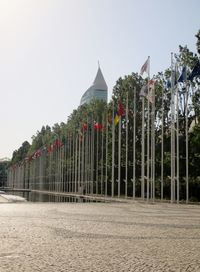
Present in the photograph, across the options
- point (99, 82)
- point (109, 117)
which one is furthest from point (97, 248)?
point (99, 82)

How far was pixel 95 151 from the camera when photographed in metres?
64.1

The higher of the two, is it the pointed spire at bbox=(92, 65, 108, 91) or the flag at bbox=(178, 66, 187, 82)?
the pointed spire at bbox=(92, 65, 108, 91)

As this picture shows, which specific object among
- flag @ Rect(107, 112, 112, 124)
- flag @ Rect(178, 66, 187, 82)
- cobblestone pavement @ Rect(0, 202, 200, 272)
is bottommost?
cobblestone pavement @ Rect(0, 202, 200, 272)

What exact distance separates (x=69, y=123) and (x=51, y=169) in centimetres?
1188

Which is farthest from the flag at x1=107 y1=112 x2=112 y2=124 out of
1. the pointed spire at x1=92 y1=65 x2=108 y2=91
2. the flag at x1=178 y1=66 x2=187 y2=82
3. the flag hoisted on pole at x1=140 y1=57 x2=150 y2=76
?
the pointed spire at x1=92 y1=65 x2=108 y2=91

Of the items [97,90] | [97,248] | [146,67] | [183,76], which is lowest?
[97,248]

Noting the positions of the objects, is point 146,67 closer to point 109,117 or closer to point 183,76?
point 183,76

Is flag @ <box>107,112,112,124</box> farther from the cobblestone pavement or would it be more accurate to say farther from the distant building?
the distant building

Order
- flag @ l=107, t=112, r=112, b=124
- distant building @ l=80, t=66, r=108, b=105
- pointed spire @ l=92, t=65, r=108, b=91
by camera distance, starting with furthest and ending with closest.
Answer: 1. pointed spire @ l=92, t=65, r=108, b=91
2. distant building @ l=80, t=66, r=108, b=105
3. flag @ l=107, t=112, r=112, b=124

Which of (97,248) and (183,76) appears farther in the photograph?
(183,76)

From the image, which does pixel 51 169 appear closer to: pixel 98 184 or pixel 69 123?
pixel 69 123

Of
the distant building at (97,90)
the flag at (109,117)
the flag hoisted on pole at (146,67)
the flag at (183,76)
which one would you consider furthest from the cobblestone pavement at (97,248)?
the distant building at (97,90)

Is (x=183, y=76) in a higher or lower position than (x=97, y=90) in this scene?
lower

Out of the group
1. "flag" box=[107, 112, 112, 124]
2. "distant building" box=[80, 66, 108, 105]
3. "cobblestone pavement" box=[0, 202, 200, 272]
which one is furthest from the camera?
"distant building" box=[80, 66, 108, 105]
